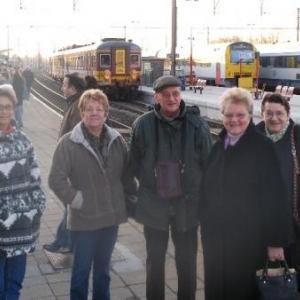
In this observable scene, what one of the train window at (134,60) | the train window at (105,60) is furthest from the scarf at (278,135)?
the train window at (134,60)

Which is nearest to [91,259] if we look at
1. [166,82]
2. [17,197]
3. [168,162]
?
[17,197]

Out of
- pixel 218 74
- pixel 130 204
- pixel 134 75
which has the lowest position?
pixel 130 204

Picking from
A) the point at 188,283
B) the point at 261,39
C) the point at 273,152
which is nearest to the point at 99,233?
the point at 188,283

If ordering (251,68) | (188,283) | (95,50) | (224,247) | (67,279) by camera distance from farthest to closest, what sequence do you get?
1. (251,68)
2. (95,50)
3. (67,279)
4. (188,283)
5. (224,247)

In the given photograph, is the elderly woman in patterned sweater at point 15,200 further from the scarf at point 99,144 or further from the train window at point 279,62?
the train window at point 279,62

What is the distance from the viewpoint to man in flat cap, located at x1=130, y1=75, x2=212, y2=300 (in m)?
3.89

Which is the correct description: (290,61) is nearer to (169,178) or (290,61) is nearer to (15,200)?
(169,178)

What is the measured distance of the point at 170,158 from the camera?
3895 millimetres

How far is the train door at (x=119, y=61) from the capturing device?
3055 cm

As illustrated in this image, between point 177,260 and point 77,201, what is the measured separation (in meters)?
0.88

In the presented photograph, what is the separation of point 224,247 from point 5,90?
172 centimetres

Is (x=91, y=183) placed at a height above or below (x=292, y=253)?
above

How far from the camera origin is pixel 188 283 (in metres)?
4.11

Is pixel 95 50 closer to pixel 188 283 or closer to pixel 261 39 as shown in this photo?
pixel 188 283
